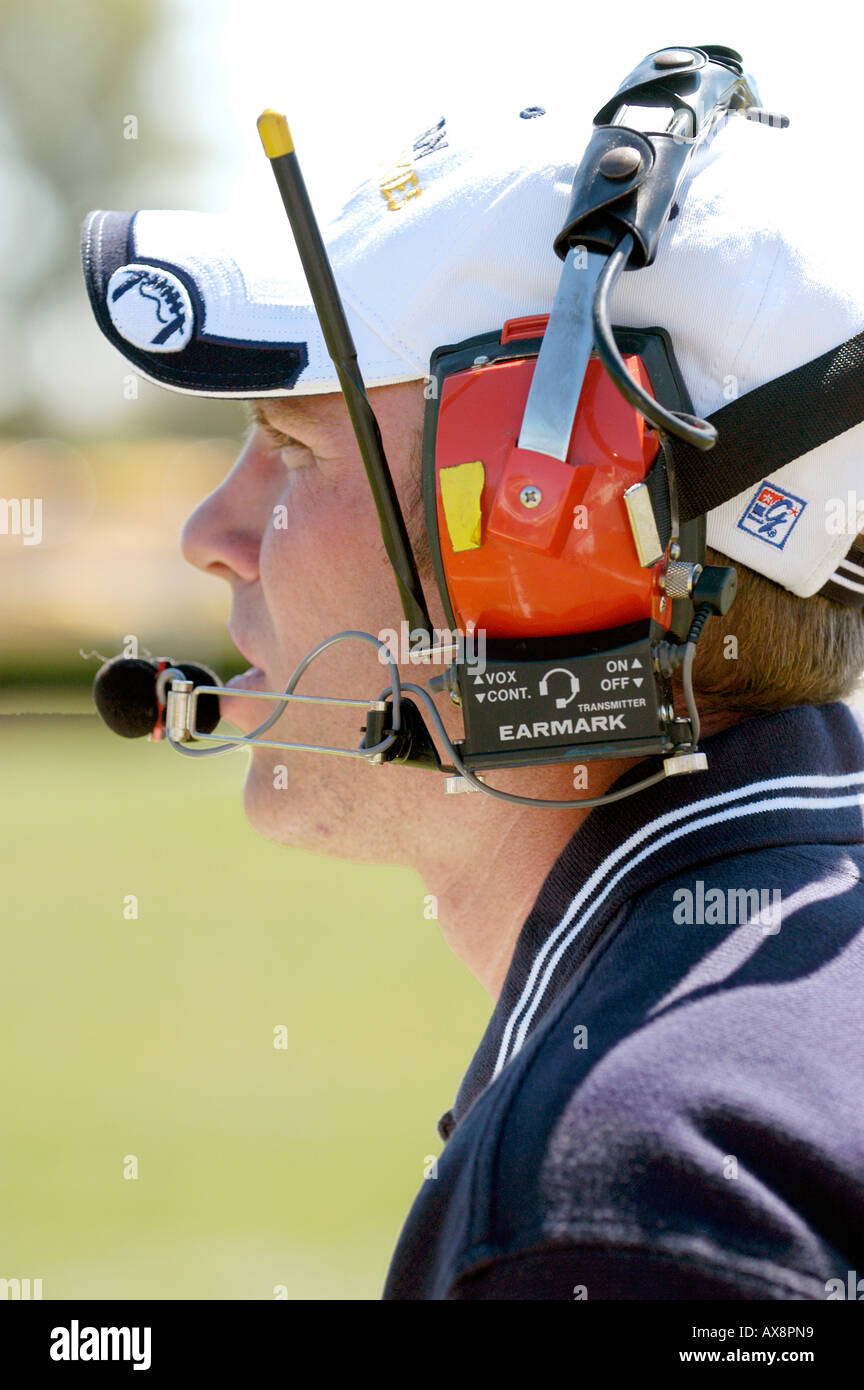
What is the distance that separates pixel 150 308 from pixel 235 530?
0.29m

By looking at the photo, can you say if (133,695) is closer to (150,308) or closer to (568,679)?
(150,308)

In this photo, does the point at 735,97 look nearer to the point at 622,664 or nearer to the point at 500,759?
the point at 622,664

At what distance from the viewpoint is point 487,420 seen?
4.03 feet

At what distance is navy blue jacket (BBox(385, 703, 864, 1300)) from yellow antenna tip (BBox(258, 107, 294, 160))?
65 cm

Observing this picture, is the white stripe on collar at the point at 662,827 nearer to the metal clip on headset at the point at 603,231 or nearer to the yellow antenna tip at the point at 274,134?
the metal clip on headset at the point at 603,231

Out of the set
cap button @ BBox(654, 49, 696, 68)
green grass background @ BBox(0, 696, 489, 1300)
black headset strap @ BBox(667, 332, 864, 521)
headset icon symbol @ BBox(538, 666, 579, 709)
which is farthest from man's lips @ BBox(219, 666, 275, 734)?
green grass background @ BBox(0, 696, 489, 1300)

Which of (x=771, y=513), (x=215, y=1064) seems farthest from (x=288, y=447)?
(x=215, y=1064)

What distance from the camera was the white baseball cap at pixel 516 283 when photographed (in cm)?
125

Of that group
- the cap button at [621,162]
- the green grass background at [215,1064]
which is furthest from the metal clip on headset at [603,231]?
the green grass background at [215,1064]

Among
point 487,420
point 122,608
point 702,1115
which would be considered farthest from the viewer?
point 122,608

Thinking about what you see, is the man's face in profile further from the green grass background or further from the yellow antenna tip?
Answer: the green grass background

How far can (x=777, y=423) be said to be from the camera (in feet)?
4.03
